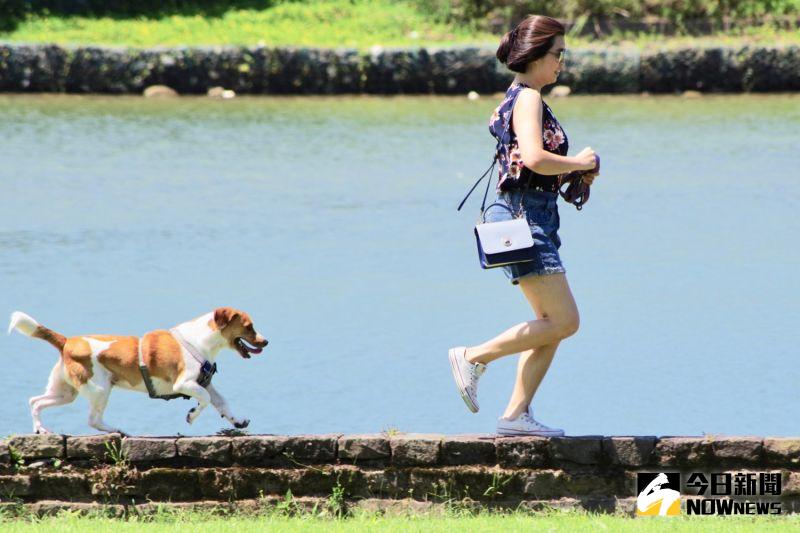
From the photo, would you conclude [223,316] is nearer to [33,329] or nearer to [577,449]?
[33,329]

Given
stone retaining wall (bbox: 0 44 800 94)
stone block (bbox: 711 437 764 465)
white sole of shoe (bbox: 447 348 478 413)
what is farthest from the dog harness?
stone retaining wall (bbox: 0 44 800 94)

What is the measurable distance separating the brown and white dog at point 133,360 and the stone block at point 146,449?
0.94ft

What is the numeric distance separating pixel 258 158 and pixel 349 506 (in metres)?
10.3

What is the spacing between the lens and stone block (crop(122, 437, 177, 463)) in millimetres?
5402

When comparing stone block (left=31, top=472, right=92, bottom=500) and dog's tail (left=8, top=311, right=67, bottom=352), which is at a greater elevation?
dog's tail (left=8, top=311, right=67, bottom=352)

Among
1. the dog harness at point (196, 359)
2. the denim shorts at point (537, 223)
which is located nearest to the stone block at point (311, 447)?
the dog harness at point (196, 359)

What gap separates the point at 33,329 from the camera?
5539mm

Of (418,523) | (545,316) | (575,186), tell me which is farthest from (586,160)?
(418,523)

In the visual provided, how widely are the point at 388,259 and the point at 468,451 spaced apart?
19.0 ft

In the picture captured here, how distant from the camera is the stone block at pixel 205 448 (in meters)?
5.41

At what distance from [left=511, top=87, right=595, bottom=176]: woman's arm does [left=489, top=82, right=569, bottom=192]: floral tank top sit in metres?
0.06

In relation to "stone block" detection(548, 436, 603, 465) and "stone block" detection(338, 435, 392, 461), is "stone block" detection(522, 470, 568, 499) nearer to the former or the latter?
"stone block" detection(548, 436, 603, 465)

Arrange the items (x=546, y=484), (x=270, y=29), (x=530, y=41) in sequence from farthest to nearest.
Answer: (x=270, y=29) → (x=530, y=41) → (x=546, y=484)

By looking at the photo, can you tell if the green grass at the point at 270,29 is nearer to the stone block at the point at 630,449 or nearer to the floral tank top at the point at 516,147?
the floral tank top at the point at 516,147
